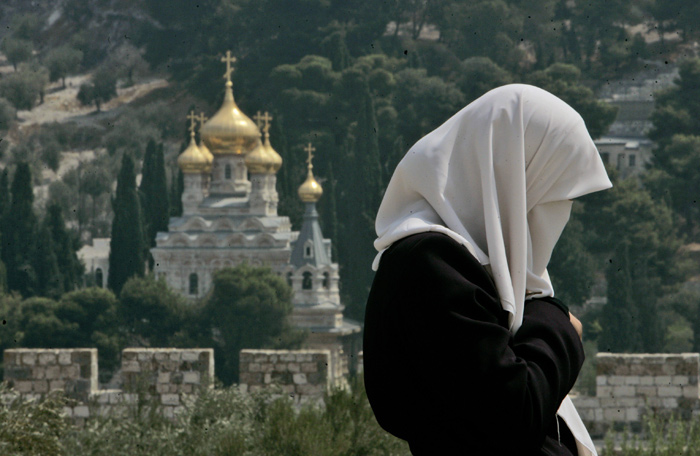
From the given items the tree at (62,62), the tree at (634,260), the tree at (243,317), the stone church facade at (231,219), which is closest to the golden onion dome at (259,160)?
the stone church facade at (231,219)

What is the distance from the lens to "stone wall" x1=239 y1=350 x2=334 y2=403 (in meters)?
9.61

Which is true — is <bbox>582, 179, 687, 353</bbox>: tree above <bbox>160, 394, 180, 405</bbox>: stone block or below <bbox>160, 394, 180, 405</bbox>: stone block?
above

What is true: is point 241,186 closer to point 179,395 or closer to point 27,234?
point 27,234

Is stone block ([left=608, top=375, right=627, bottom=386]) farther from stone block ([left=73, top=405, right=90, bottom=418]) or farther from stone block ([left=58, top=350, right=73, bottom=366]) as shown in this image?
stone block ([left=58, top=350, right=73, bottom=366])

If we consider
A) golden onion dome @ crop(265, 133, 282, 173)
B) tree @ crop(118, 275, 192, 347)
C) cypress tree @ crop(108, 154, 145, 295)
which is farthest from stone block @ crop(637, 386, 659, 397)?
golden onion dome @ crop(265, 133, 282, 173)

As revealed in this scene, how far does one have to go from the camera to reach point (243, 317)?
4872cm

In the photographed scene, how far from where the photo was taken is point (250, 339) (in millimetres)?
48344

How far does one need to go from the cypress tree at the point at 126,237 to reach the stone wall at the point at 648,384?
1721 inches

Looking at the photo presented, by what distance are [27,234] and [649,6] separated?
36.5 meters

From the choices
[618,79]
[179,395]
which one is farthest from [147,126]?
[179,395]

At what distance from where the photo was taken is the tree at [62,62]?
280ft

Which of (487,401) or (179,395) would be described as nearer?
(487,401)

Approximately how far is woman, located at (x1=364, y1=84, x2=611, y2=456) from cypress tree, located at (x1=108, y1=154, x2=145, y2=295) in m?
51.0

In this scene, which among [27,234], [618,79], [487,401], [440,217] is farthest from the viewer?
[618,79]
